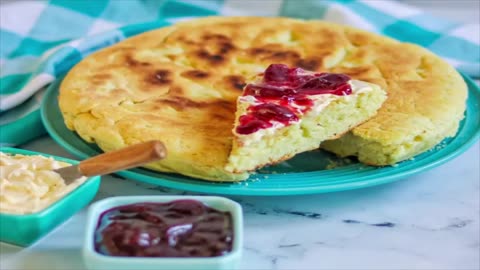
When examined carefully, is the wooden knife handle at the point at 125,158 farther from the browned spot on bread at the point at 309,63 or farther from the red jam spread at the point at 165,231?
the browned spot on bread at the point at 309,63

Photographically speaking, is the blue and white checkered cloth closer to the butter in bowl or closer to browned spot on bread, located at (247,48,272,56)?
browned spot on bread, located at (247,48,272,56)

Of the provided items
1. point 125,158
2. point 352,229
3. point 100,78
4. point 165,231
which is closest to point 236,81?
point 100,78

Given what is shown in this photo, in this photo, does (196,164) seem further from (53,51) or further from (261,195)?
(53,51)

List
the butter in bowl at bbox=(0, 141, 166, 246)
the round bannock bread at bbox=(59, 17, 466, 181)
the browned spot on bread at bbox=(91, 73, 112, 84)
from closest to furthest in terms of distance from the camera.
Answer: the butter in bowl at bbox=(0, 141, 166, 246) < the round bannock bread at bbox=(59, 17, 466, 181) < the browned spot on bread at bbox=(91, 73, 112, 84)

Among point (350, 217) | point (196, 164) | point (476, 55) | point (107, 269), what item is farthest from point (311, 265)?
point (476, 55)

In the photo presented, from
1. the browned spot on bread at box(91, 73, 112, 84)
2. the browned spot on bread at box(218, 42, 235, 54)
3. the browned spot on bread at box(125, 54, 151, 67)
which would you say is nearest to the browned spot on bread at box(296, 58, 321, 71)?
the browned spot on bread at box(218, 42, 235, 54)

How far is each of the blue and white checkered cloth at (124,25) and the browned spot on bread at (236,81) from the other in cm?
63

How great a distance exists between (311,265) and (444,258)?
309 millimetres

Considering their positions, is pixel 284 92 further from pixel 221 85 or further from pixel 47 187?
pixel 47 187

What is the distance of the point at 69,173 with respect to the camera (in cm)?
171

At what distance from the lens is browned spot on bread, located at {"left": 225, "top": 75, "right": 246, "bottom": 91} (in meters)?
2.27

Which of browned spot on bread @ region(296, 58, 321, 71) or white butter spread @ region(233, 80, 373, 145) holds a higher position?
white butter spread @ region(233, 80, 373, 145)

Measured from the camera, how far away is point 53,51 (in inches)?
106

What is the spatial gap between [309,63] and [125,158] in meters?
1.01
